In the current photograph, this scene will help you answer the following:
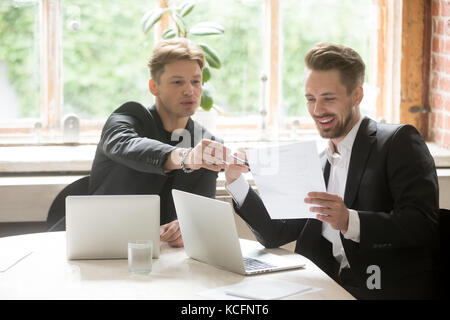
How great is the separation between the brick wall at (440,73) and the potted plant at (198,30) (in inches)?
46.1

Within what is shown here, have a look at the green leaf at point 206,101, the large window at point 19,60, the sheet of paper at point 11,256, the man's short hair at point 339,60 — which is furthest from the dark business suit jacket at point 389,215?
the large window at point 19,60

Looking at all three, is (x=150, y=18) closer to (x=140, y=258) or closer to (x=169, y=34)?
(x=169, y=34)

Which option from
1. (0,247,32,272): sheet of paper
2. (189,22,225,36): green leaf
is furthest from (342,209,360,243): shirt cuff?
(189,22,225,36): green leaf

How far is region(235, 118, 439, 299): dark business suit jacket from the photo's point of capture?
180 cm

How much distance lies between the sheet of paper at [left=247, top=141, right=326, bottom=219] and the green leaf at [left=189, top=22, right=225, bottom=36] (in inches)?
59.2

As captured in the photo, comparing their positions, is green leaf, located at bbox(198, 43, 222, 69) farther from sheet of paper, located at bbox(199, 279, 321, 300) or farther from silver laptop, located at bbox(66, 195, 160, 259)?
sheet of paper, located at bbox(199, 279, 321, 300)

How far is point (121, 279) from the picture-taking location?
5.11 feet

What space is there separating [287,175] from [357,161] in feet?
1.17

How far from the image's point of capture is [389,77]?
342cm

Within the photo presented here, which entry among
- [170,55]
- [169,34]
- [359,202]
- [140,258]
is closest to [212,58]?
[169,34]

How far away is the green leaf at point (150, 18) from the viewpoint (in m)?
3.07

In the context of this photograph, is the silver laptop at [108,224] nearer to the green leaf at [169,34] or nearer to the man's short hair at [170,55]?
the man's short hair at [170,55]

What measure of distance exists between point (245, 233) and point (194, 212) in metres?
1.34
